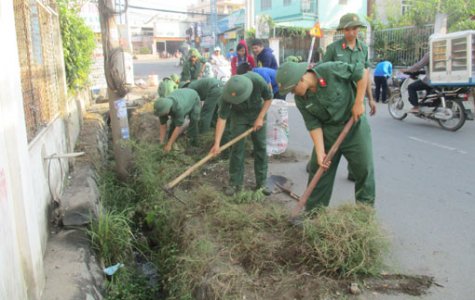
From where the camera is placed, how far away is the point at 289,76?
331cm

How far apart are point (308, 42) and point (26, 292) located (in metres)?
22.3

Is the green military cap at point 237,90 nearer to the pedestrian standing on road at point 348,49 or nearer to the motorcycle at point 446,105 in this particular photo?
the pedestrian standing on road at point 348,49

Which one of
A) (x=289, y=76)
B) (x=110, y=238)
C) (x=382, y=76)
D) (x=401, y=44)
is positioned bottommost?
(x=110, y=238)

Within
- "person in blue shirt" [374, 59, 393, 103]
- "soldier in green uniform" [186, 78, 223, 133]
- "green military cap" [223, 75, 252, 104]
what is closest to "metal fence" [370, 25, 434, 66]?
"person in blue shirt" [374, 59, 393, 103]

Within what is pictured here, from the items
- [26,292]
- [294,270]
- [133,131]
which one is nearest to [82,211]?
[26,292]

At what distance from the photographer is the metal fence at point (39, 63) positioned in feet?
12.2

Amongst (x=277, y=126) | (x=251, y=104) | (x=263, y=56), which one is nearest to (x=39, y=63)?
(x=251, y=104)

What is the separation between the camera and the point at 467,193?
458cm

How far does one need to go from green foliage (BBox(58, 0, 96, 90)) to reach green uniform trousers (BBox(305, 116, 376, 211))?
5.37 metres

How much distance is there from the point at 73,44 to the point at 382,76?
8.09 meters

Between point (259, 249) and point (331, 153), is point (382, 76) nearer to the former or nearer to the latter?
point (331, 153)

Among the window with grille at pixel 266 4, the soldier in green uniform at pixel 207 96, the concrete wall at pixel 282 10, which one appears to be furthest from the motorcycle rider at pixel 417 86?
the window with grille at pixel 266 4

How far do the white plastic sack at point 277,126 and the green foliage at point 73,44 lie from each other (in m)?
3.74

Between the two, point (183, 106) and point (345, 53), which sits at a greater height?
point (345, 53)
